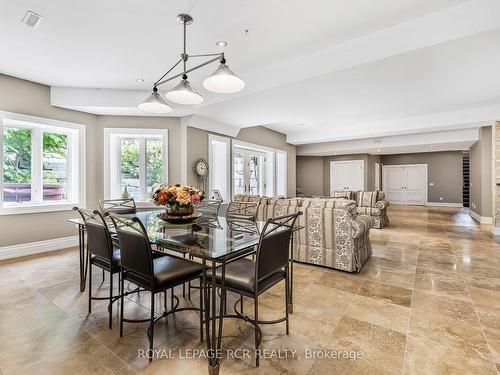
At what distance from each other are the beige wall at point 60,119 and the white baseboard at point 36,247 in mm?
65

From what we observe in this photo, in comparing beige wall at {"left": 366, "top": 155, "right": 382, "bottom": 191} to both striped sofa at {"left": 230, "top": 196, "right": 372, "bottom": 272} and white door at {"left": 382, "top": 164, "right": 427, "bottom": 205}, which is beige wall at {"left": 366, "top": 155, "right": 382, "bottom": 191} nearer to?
white door at {"left": 382, "top": 164, "right": 427, "bottom": 205}

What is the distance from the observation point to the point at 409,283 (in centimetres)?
299

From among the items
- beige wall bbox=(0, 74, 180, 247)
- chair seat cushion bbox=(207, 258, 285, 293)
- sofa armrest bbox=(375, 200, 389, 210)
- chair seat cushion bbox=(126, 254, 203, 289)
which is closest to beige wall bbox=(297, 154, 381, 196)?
sofa armrest bbox=(375, 200, 389, 210)

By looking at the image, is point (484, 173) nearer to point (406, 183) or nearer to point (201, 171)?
point (406, 183)

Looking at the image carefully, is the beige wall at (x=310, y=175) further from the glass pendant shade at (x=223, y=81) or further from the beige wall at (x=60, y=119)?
the glass pendant shade at (x=223, y=81)

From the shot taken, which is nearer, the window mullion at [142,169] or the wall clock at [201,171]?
the window mullion at [142,169]

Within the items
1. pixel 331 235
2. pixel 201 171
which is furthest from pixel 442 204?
pixel 201 171

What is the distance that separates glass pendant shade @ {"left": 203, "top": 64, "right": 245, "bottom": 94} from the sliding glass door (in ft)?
14.4

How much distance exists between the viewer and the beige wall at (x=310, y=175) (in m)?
12.0

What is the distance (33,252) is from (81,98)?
2644 mm

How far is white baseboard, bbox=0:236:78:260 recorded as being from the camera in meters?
3.90

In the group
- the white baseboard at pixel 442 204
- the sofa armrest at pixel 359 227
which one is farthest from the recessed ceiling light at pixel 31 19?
the white baseboard at pixel 442 204

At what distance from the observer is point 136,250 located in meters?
1.81

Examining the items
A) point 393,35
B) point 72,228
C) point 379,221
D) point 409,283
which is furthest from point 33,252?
point 379,221
